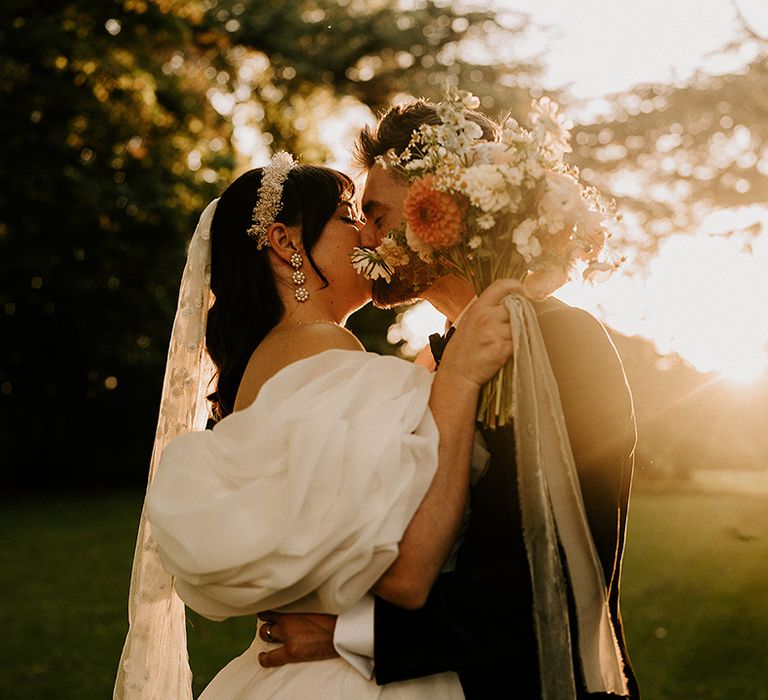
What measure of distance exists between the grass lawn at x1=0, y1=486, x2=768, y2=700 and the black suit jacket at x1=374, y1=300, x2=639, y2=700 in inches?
132

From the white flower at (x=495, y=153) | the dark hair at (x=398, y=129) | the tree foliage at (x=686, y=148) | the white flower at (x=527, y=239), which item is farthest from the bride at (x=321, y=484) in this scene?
the tree foliage at (x=686, y=148)

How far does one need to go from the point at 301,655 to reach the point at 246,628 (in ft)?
28.2

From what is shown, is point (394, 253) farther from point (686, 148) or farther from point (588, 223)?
point (686, 148)

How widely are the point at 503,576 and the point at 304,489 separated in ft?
1.95

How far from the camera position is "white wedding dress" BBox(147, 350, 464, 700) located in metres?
2.48

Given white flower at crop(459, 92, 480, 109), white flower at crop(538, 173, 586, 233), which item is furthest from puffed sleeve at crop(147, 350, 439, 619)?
white flower at crop(459, 92, 480, 109)

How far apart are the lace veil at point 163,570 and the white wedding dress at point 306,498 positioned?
698mm

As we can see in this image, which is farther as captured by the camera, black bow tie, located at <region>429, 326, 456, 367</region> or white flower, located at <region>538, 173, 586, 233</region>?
black bow tie, located at <region>429, 326, 456, 367</region>

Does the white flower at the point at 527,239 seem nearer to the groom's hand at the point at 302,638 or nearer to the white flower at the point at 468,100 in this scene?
the white flower at the point at 468,100

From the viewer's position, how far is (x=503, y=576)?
2.61 m

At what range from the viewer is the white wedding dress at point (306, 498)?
8.14 feet

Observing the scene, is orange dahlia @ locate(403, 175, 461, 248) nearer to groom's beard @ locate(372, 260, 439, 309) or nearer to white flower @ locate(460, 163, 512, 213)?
white flower @ locate(460, 163, 512, 213)

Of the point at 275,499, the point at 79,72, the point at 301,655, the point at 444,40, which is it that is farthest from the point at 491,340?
the point at 79,72

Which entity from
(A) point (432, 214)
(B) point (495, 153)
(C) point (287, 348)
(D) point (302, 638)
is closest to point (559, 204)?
(B) point (495, 153)
